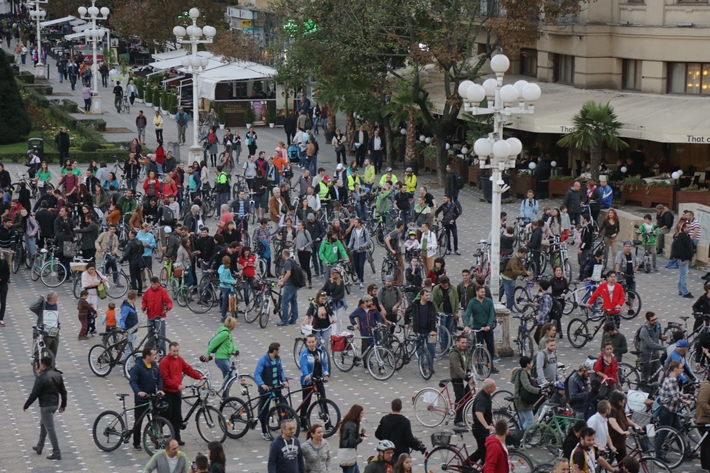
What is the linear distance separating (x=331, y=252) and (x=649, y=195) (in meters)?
12.7

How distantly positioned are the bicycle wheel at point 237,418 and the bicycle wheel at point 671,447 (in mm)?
5776

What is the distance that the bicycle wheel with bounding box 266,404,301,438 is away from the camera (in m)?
18.4

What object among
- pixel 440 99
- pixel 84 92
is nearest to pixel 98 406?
pixel 440 99

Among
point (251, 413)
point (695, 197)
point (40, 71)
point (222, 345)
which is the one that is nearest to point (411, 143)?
point (695, 197)

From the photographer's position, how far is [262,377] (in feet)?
61.0

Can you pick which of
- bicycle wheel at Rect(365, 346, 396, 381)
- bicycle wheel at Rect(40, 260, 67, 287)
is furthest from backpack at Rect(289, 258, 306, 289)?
bicycle wheel at Rect(40, 260, 67, 287)

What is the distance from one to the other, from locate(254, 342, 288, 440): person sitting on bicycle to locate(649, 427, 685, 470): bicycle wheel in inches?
207

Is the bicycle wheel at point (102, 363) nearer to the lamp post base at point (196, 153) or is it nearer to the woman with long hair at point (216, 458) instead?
the woman with long hair at point (216, 458)

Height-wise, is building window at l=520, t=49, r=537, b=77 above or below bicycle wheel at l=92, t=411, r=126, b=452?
above

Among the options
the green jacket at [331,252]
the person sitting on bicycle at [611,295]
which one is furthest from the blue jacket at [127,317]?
the person sitting on bicycle at [611,295]

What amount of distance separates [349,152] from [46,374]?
30008 mm

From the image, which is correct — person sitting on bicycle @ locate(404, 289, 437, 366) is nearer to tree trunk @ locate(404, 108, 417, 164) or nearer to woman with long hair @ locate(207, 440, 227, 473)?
woman with long hair @ locate(207, 440, 227, 473)

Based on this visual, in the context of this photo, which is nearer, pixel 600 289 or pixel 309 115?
pixel 600 289

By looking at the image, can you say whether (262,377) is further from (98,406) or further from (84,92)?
(84,92)
